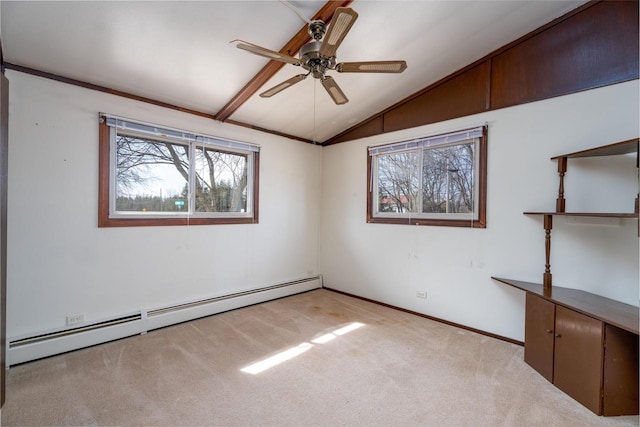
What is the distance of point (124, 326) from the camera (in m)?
2.81

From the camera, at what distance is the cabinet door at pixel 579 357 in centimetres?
185

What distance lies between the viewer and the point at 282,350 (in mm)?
2627

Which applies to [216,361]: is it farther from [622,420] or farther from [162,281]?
[622,420]

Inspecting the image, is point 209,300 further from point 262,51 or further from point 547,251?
point 547,251

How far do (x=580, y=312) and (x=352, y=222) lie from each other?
275cm

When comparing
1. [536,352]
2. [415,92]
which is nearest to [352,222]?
[415,92]

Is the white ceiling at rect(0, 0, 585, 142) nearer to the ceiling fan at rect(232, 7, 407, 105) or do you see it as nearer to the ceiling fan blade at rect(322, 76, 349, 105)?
the ceiling fan at rect(232, 7, 407, 105)

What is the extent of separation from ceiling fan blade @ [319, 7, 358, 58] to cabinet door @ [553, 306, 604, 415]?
2.41m

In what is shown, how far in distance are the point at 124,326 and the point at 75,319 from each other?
0.40 metres

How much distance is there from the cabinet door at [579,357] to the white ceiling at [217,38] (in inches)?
96.7

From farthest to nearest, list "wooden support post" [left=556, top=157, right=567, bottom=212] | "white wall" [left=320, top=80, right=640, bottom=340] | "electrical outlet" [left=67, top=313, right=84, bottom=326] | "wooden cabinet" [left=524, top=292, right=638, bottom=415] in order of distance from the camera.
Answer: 1. "electrical outlet" [left=67, top=313, right=84, bottom=326]
2. "wooden support post" [left=556, top=157, right=567, bottom=212]
3. "white wall" [left=320, top=80, right=640, bottom=340]
4. "wooden cabinet" [left=524, top=292, right=638, bottom=415]

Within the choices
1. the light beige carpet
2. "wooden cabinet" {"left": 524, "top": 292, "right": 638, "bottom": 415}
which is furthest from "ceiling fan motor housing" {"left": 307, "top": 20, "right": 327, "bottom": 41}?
"wooden cabinet" {"left": 524, "top": 292, "right": 638, "bottom": 415}

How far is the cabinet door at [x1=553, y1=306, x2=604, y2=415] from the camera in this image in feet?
6.06

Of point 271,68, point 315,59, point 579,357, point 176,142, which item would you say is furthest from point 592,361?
point 176,142
